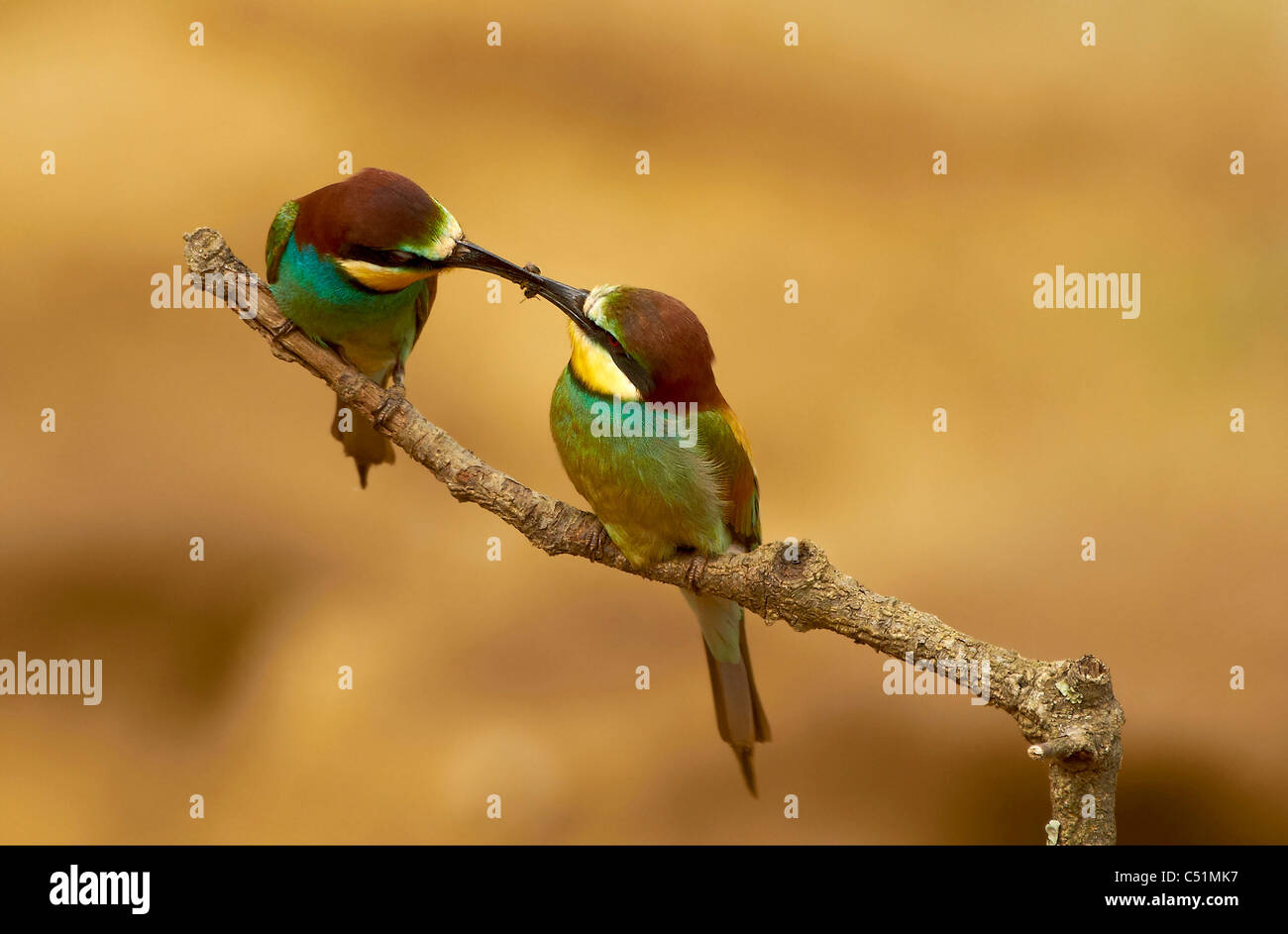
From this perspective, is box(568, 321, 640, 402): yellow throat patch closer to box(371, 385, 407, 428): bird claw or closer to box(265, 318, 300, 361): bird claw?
box(371, 385, 407, 428): bird claw

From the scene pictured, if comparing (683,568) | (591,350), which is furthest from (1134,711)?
(591,350)

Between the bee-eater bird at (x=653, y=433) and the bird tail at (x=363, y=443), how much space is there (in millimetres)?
777

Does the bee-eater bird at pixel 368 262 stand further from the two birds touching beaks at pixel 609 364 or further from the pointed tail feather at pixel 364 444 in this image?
the pointed tail feather at pixel 364 444

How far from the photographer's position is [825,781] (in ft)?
12.9

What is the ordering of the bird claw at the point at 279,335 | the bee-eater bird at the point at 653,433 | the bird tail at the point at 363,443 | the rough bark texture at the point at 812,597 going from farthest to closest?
the bird tail at the point at 363,443
the bird claw at the point at 279,335
the bee-eater bird at the point at 653,433
the rough bark texture at the point at 812,597

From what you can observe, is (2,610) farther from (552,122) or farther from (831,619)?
(831,619)

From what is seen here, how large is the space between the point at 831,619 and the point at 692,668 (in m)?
2.29

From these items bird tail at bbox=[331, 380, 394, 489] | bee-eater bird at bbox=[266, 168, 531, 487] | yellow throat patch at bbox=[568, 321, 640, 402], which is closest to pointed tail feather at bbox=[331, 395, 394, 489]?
bird tail at bbox=[331, 380, 394, 489]

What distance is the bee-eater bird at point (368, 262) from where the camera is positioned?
206cm

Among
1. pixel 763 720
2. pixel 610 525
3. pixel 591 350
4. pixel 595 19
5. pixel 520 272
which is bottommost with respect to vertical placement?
pixel 763 720

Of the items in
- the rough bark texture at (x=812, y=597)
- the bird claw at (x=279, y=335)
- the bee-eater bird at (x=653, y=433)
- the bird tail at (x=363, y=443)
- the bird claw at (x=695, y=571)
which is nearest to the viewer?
the rough bark texture at (x=812, y=597)

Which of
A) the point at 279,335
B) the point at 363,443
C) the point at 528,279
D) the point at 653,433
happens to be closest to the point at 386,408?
the point at 279,335

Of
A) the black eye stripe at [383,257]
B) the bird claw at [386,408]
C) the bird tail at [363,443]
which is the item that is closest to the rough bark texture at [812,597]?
the bird claw at [386,408]

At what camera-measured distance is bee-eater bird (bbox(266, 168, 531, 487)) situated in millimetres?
2057
